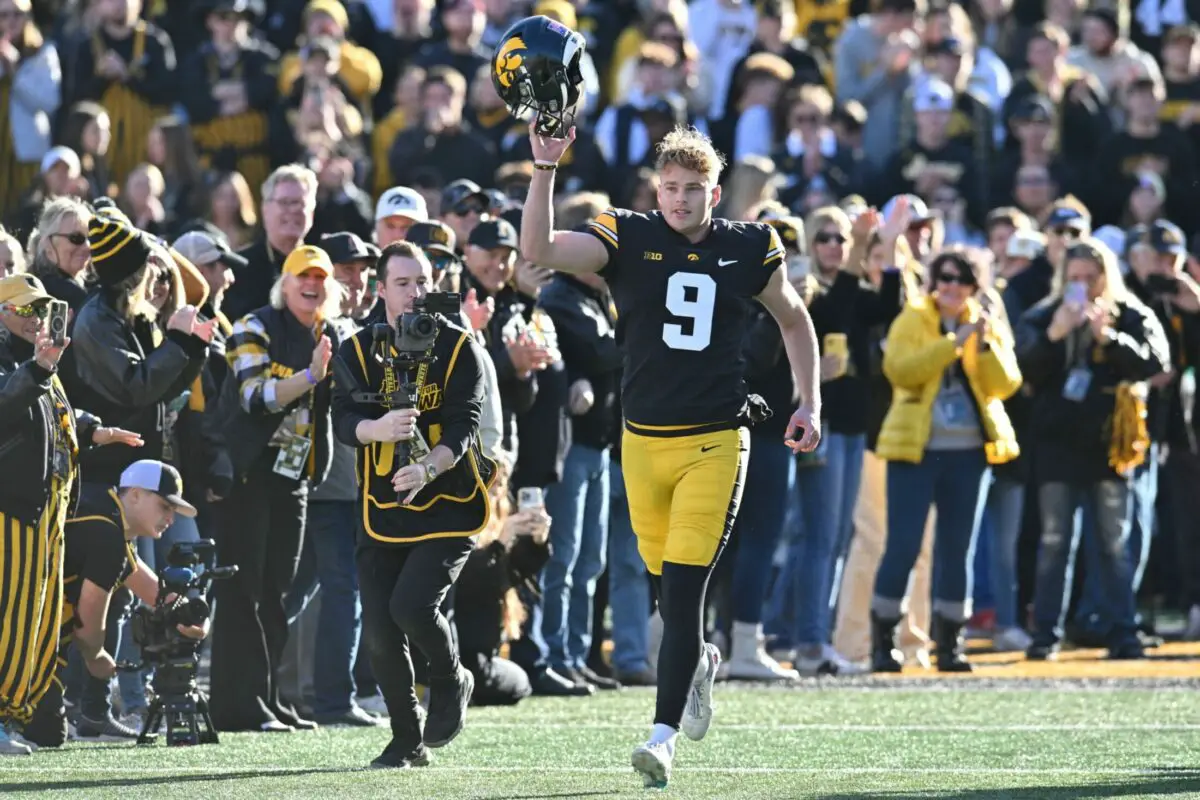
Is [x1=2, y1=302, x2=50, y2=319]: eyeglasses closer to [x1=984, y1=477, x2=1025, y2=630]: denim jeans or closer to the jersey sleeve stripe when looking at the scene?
the jersey sleeve stripe

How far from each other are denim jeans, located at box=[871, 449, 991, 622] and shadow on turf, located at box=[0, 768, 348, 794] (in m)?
5.11

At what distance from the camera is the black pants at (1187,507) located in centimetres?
1548

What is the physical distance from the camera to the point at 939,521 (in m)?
13.4

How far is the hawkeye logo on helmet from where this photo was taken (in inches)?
320

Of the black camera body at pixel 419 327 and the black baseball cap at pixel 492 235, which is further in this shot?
the black baseball cap at pixel 492 235

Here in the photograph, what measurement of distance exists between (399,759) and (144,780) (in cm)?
96

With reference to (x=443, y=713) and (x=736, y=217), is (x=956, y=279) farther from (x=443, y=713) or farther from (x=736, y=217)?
(x=443, y=713)

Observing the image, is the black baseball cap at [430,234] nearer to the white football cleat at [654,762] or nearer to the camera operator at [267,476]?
the camera operator at [267,476]

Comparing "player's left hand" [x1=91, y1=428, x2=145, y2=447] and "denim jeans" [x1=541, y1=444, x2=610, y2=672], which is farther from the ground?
"player's left hand" [x1=91, y1=428, x2=145, y2=447]

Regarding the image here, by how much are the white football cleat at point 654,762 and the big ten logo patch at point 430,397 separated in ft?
5.41

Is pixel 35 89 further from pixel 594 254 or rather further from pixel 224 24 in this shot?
pixel 594 254

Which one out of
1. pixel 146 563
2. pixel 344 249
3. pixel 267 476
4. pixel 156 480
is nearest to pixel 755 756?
pixel 267 476

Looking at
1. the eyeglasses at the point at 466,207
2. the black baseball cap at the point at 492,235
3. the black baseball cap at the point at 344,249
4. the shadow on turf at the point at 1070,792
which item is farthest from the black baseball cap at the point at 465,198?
the shadow on turf at the point at 1070,792

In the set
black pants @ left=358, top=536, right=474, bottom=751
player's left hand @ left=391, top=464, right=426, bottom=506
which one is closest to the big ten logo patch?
player's left hand @ left=391, top=464, right=426, bottom=506
